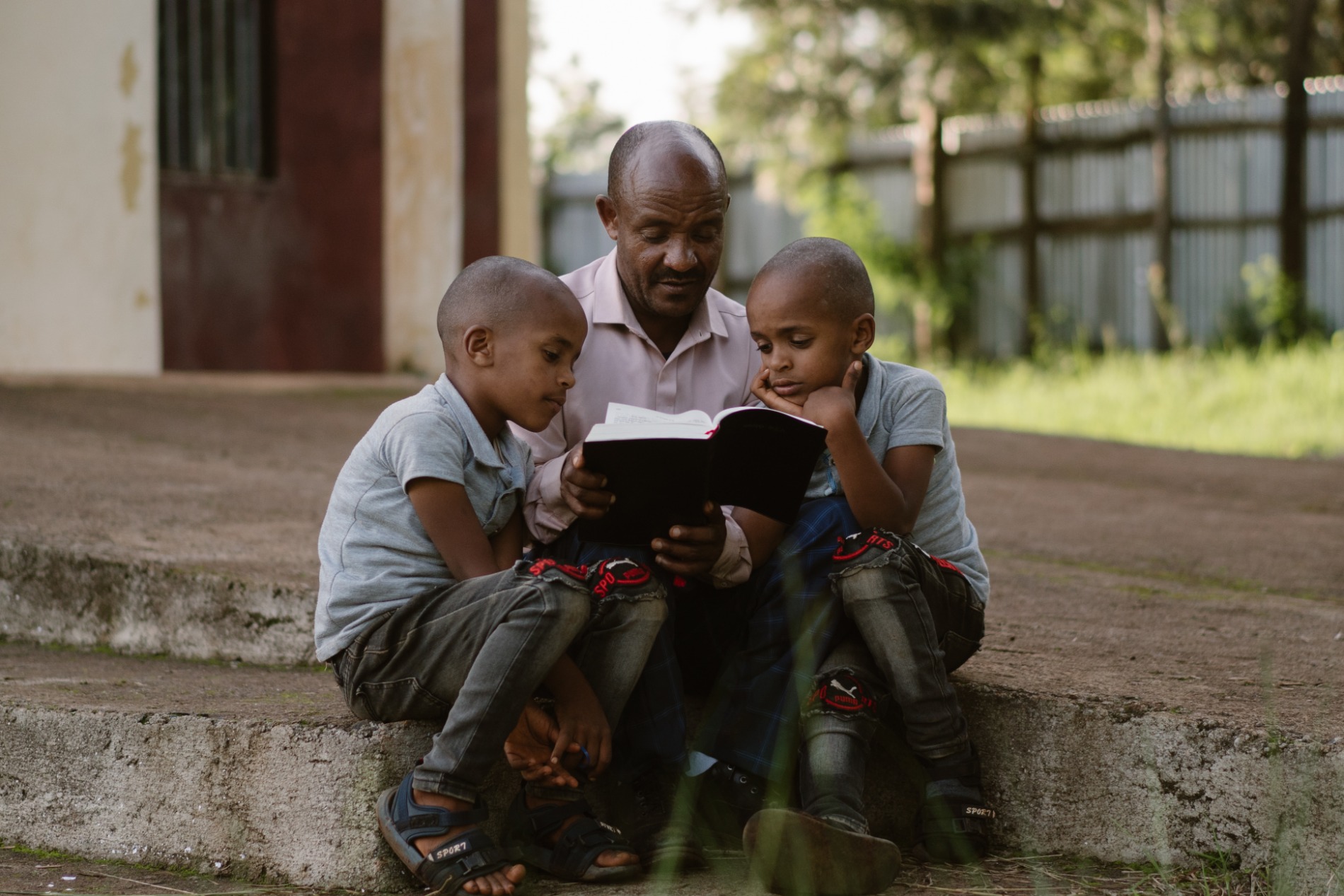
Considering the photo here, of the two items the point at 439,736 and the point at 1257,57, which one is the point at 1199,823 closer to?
the point at 439,736

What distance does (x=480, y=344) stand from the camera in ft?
8.50

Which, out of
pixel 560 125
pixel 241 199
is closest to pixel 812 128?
pixel 241 199

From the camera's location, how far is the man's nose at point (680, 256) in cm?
282

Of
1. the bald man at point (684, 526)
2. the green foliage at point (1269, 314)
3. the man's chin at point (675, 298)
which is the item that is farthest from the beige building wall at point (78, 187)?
the green foliage at point (1269, 314)

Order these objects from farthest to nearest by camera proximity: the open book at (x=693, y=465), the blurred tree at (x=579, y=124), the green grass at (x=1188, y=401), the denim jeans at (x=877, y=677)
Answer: the blurred tree at (x=579, y=124) < the green grass at (x=1188, y=401) < the denim jeans at (x=877, y=677) < the open book at (x=693, y=465)

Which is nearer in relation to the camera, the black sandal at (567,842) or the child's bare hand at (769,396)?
the black sandal at (567,842)

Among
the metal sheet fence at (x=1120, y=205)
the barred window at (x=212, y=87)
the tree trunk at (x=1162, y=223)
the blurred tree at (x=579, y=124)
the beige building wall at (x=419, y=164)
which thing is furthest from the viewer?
the blurred tree at (x=579, y=124)

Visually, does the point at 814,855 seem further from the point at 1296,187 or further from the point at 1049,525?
the point at 1296,187

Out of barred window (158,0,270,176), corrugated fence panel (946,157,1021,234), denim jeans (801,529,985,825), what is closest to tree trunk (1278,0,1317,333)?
corrugated fence panel (946,157,1021,234)

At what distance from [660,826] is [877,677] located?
0.45 m

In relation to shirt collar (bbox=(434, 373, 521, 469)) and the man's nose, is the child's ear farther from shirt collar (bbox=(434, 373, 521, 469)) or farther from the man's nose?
shirt collar (bbox=(434, 373, 521, 469))

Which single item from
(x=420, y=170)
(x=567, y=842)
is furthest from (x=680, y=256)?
(x=420, y=170)

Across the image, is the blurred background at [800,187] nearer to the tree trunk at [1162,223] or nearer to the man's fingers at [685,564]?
the tree trunk at [1162,223]

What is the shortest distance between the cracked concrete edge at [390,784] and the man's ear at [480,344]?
0.63m
